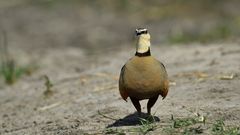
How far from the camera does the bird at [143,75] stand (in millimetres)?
5332

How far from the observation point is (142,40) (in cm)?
538

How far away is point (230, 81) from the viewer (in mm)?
7082

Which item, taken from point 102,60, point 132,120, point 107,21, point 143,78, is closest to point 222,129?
point 143,78

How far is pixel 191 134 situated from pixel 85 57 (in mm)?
6569

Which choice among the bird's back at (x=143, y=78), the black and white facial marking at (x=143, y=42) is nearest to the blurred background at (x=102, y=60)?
the bird's back at (x=143, y=78)

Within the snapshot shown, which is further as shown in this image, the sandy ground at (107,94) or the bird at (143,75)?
the sandy ground at (107,94)

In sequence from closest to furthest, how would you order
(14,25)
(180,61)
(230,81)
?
(230,81), (180,61), (14,25)

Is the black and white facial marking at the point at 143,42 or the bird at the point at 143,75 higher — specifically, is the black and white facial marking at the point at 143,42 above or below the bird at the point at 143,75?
above

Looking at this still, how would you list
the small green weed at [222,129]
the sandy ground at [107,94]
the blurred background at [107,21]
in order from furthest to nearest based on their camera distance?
the blurred background at [107,21]
the sandy ground at [107,94]
the small green weed at [222,129]

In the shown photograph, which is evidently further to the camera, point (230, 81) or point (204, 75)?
point (204, 75)

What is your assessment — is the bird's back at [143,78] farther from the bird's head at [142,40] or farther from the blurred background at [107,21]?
the blurred background at [107,21]

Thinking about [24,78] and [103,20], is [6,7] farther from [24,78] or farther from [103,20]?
[24,78]

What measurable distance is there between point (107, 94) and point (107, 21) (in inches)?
312

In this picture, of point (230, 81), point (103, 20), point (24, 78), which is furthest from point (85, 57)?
point (230, 81)
